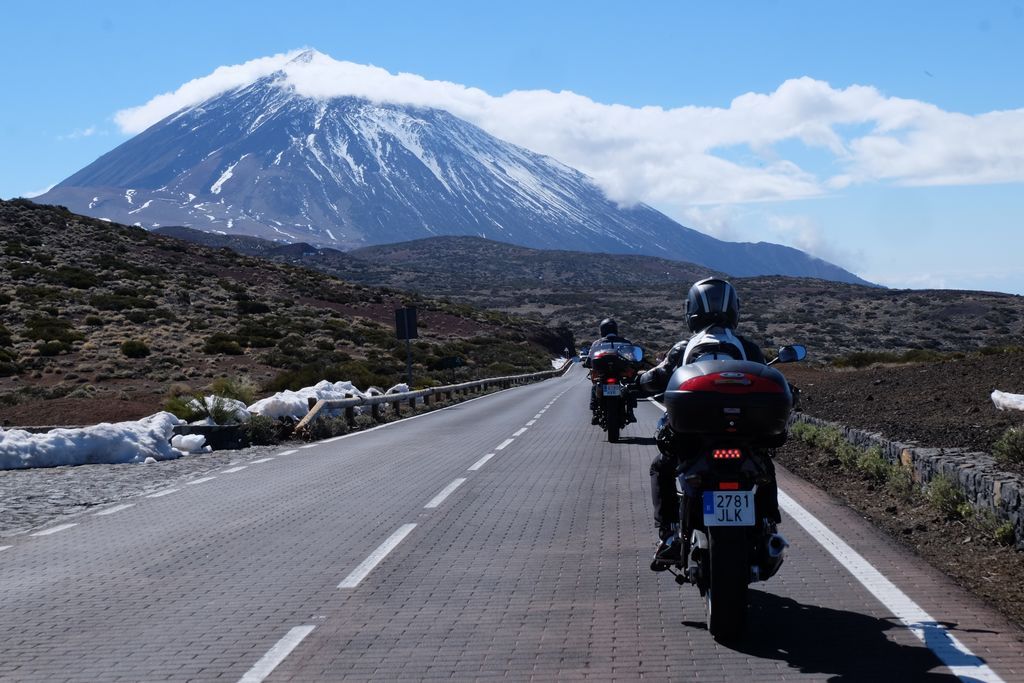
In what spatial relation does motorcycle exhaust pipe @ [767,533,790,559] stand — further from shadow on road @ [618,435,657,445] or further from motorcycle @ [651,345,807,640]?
shadow on road @ [618,435,657,445]

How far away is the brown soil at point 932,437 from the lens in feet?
25.0

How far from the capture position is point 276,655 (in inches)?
226

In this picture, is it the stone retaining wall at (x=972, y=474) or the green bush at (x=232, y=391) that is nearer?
the stone retaining wall at (x=972, y=474)

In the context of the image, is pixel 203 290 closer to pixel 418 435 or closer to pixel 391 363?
pixel 391 363

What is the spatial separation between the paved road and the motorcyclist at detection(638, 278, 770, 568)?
0.46m

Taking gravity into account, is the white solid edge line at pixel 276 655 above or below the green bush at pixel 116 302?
below

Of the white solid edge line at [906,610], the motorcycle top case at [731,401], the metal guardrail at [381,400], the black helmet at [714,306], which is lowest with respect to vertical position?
the metal guardrail at [381,400]

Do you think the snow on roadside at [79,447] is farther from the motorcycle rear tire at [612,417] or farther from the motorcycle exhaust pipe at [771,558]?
the motorcycle exhaust pipe at [771,558]

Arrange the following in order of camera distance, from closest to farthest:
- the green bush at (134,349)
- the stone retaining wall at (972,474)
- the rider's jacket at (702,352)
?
1. the rider's jacket at (702,352)
2. the stone retaining wall at (972,474)
3. the green bush at (134,349)

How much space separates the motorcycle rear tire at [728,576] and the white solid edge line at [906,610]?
3.19 ft

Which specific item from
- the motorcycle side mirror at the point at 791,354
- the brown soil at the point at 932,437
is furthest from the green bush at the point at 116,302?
the motorcycle side mirror at the point at 791,354

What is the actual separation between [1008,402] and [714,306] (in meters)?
12.0

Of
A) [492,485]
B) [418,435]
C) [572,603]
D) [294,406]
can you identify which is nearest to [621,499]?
[492,485]

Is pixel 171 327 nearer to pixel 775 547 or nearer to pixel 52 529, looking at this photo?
pixel 52 529
